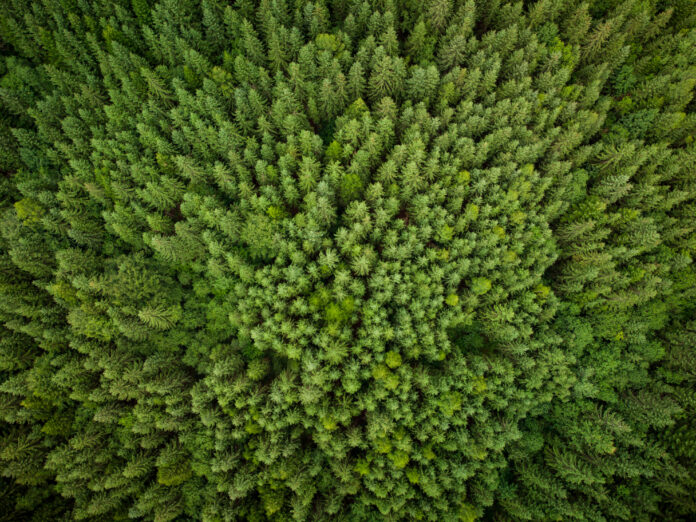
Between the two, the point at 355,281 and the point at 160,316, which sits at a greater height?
the point at 355,281

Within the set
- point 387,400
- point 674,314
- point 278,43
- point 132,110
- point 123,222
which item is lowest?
point 387,400

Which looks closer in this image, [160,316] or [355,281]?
[355,281]

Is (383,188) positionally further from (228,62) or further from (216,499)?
(216,499)

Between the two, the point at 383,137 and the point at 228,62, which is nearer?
the point at 383,137

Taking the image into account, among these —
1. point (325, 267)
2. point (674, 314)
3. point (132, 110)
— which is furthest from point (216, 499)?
point (674, 314)

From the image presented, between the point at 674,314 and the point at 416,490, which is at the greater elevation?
the point at 674,314

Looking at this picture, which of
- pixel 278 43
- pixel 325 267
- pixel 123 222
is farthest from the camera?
pixel 278 43

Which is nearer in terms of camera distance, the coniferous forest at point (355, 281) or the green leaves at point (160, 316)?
the coniferous forest at point (355, 281)

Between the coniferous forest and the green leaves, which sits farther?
the green leaves
